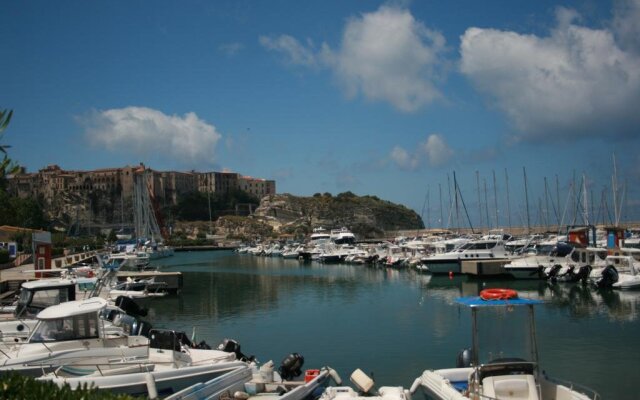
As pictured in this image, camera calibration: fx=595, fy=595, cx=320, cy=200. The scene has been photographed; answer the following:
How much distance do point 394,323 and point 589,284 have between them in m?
22.0

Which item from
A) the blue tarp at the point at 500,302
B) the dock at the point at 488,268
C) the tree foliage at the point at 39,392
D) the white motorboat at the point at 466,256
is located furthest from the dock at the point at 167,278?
the tree foliage at the point at 39,392

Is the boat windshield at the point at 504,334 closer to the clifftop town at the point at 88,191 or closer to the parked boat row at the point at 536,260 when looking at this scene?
the parked boat row at the point at 536,260

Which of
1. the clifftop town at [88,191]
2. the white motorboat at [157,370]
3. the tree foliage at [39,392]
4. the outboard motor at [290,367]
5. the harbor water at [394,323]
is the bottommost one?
the harbor water at [394,323]

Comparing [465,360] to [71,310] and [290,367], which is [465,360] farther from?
[71,310]

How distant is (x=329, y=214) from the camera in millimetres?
183500

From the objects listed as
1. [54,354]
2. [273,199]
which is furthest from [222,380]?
[273,199]

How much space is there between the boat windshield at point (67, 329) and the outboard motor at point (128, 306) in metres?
16.5

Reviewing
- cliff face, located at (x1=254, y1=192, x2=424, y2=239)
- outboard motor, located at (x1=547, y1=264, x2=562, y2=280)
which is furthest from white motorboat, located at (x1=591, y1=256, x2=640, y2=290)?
cliff face, located at (x1=254, y1=192, x2=424, y2=239)

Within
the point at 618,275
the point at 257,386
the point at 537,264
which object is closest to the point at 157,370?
the point at 257,386

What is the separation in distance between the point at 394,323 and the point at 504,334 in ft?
62.1

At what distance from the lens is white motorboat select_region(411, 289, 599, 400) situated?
41.9 feet

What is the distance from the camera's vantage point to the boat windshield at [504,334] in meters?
14.1

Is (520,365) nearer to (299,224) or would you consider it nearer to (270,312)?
(270,312)

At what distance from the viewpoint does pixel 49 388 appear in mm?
8453
